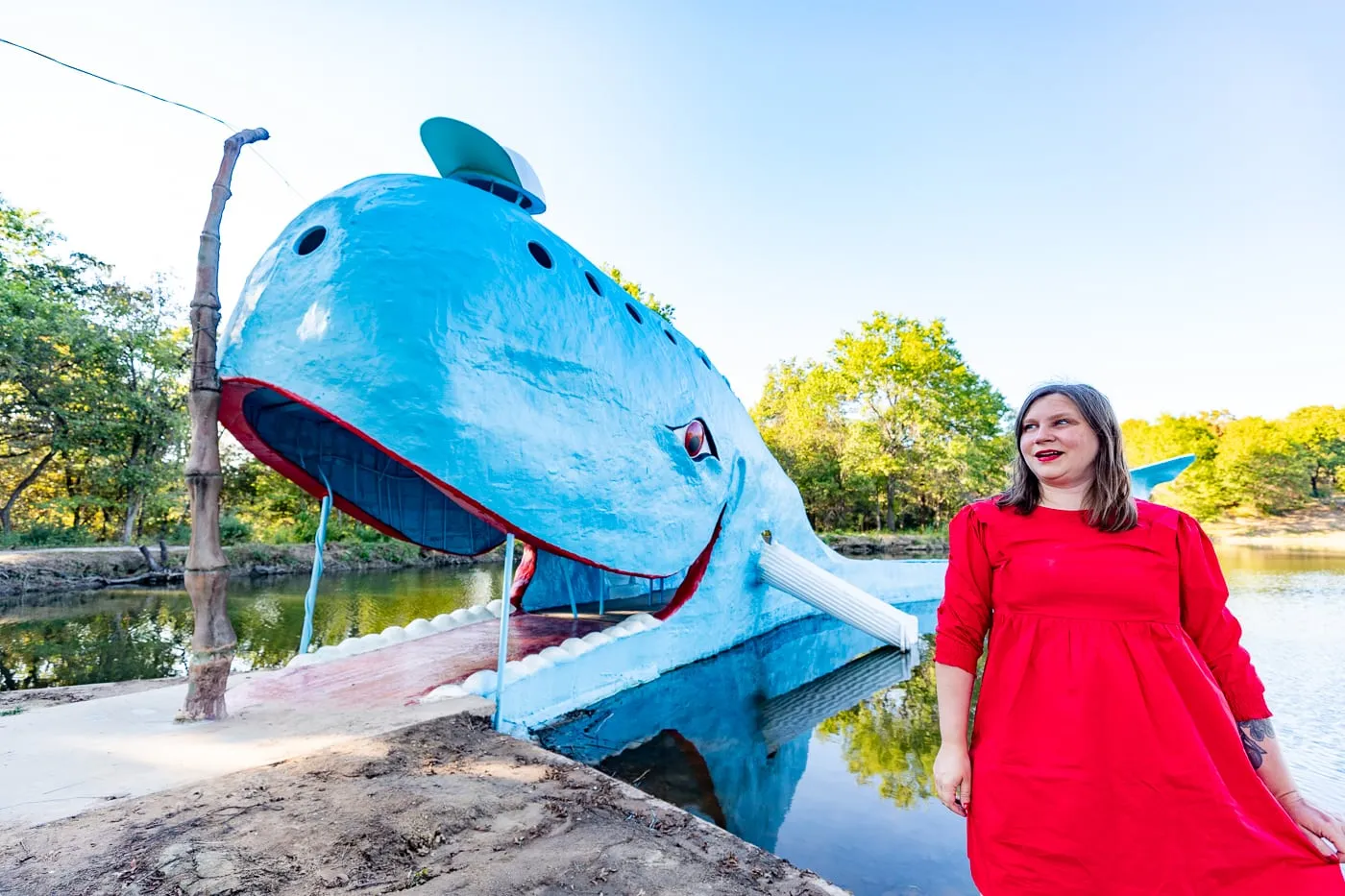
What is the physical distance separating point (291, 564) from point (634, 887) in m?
19.2

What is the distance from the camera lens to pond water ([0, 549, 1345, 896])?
13.6ft

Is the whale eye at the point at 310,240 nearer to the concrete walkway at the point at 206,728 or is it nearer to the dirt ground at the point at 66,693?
the concrete walkway at the point at 206,728

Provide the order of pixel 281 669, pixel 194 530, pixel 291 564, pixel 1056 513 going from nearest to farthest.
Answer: pixel 1056 513 < pixel 194 530 < pixel 281 669 < pixel 291 564

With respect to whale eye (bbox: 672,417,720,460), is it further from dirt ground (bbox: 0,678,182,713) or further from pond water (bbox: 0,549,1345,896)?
dirt ground (bbox: 0,678,182,713)

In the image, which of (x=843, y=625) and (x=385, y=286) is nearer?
(x=385, y=286)

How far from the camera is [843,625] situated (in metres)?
11.6

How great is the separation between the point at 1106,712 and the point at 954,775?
36 centimetres

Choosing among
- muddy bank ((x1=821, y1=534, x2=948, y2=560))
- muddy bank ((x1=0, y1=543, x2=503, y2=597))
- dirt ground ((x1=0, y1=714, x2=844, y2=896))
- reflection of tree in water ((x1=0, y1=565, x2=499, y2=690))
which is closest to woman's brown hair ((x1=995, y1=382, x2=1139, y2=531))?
dirt ground ((x1=0, y1=714, x2=844, y2=896))

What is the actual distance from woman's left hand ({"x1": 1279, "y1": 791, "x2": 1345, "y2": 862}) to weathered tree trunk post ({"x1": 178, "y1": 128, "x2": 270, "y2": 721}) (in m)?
5.11

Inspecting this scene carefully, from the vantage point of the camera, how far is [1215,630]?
1470 millimetres

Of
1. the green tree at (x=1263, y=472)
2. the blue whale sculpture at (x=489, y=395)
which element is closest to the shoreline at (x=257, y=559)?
the blue whale sculpture at (x=489, y=395)

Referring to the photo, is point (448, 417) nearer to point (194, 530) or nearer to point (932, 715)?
point (194, 530)

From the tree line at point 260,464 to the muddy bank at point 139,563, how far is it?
2465 millimetres

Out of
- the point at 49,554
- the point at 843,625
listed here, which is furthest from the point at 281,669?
the point at 49,554
